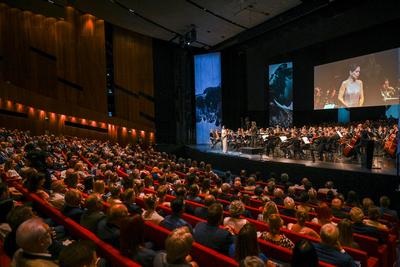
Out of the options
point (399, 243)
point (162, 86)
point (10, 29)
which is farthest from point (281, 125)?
point (10, 29)

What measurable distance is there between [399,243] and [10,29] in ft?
68.0

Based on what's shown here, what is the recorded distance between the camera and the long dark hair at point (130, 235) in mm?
1863

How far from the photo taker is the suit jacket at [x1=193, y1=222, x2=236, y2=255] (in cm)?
222

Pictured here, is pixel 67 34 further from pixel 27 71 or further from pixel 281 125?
pixel 281 125

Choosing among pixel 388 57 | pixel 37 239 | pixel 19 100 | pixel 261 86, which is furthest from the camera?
pixel 261 86

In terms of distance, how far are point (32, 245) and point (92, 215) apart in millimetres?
975

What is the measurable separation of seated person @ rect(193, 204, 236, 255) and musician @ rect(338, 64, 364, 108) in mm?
13836

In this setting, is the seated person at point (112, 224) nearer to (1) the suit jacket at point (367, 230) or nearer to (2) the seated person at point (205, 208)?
(2) the seated person at point (205, 208)

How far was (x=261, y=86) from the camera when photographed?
1791 centimetres

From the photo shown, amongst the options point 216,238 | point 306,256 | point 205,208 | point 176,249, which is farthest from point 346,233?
point 176,249

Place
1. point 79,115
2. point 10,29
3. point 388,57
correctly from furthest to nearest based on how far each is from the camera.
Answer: point 79,115 → point 10,29 → point 388,57

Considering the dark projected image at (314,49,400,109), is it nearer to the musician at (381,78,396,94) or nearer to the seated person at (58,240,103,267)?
the musician at (381,78,396,94)

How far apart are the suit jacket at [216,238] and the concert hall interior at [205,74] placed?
6686mm

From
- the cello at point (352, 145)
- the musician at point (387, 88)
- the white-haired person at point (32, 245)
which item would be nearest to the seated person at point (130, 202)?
the white-haired person at point (32, 245)
